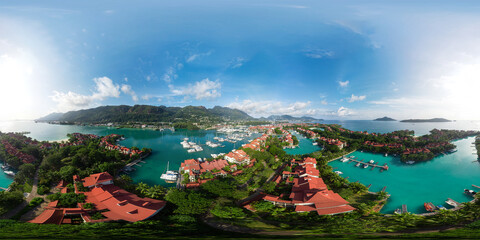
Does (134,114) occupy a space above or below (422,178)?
above

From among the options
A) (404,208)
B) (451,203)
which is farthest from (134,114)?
(451,203)

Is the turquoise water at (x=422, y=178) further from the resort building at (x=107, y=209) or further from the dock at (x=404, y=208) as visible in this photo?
the resort building at (x=107, y=209)

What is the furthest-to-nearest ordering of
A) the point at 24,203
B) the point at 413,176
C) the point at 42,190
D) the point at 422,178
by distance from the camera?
1. the point at 413,176
2. the point at 422,178
3. the point at 42,190
4. the point at 24,203

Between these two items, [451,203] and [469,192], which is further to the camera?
[469,192]

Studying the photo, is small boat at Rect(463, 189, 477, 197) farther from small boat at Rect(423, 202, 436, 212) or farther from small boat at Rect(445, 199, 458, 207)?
small boat at Rect(423, 202, 436, 212)

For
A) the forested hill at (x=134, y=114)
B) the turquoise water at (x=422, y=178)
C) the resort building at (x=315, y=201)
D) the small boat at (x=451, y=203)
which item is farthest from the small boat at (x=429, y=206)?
the forested hill at (x=134, y=114)

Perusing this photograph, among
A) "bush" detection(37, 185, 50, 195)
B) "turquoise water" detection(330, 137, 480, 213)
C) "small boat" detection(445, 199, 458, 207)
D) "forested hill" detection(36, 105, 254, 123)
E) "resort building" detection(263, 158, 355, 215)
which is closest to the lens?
"resort building" detection(263, 158, 355, 215)

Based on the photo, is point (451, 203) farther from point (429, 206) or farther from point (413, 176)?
point (413, 176)

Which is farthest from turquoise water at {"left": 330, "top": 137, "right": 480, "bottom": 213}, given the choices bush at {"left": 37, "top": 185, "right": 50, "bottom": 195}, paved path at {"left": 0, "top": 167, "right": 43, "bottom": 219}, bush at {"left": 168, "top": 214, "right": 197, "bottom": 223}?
bush at {"left": 37, "top": 185, "right": 50, "bottom": 195}

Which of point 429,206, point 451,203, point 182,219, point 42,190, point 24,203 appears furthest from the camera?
point 451,203

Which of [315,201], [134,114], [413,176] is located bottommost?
[413,176]
